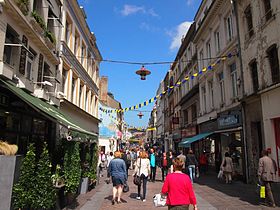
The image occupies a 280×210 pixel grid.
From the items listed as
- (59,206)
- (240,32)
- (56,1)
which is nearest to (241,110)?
(240,32)

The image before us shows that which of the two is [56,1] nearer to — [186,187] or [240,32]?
[240,32]

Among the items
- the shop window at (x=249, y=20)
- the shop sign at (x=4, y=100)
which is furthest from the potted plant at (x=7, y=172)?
the shop window at (x=249, y=20)

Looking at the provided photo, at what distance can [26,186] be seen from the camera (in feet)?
19.8

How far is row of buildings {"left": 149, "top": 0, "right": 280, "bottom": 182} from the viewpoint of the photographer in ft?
35.6

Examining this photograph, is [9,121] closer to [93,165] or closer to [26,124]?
[26,124]

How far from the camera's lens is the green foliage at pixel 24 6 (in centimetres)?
875

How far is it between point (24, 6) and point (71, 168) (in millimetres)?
5863

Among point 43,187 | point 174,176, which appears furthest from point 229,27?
point 43,187

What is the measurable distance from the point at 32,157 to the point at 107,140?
93.8 ft

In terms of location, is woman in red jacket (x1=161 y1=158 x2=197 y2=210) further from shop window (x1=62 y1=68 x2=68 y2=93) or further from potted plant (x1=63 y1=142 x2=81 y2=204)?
shop window (x1=62 y1=68 x2=68 y2=93)

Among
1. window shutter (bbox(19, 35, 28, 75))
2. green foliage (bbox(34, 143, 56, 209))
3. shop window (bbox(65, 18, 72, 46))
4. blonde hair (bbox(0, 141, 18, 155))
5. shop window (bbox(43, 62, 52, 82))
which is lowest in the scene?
green foliage (bbox(34, 143, 56, 209))

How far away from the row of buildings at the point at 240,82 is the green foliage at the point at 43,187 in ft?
28.5

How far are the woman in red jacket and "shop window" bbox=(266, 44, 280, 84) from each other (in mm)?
7984

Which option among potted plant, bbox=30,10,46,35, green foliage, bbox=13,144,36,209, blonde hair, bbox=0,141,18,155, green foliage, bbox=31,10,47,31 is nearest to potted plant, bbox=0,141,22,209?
blonde hair, bbox=0,141,18,155
